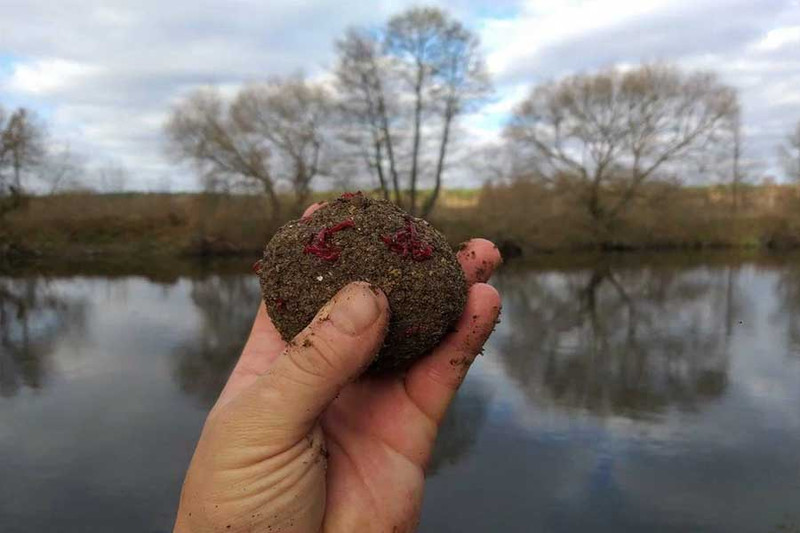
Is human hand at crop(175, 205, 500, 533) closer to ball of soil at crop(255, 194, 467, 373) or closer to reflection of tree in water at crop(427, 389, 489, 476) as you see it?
ball of soil at crop(255, 194, 467, 373)

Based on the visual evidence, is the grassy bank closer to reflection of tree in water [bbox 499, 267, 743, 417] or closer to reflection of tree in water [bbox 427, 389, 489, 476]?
reflection of tree in water [bbox 499, 267, 743, 417]

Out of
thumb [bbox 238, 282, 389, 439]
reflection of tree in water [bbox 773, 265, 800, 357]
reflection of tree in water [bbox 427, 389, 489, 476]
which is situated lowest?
reflection of tree in water [bbox 427, 389, 489, 476]

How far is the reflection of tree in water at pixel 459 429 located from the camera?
6.79 metres

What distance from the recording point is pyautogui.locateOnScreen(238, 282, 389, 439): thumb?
199cm

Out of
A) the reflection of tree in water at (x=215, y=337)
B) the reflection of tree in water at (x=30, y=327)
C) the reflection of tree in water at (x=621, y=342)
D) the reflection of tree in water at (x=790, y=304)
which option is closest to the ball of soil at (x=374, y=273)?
the reflection of tree in water at (x=621, y=342)

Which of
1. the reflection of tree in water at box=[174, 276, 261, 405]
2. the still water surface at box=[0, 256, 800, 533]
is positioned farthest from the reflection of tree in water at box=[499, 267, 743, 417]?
the reflection of tree in water at box=[174, 276, 261, 405]

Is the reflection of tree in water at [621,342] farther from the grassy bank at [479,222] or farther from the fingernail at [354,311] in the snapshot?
the grassy bank at [479,222]

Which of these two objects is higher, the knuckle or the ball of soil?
the ball of soil

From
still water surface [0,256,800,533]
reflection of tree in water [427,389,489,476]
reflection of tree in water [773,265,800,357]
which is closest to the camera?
still water surface [0,256,800,533]

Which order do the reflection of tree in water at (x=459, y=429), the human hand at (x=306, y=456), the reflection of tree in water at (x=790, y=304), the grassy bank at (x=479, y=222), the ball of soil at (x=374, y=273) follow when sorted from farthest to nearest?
the grassy bank at (x=479, y=222)
the reflection of tree in water at (x=790, y=304)
the reflection of tree in water at (x=459, y=429)
the ball of soil at (x=374, y=273)
the human hand at (x=306, y=456)

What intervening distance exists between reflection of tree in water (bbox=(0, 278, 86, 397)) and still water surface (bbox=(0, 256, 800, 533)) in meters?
0.07

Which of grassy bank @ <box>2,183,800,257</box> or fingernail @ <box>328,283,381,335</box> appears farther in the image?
A: grassy bank @ <box>2,183,800,257</box>

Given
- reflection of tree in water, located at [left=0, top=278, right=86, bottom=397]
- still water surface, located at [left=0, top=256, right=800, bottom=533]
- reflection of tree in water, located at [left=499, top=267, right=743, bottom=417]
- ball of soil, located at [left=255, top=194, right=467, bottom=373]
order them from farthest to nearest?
reflection of tree in water, located at [left=0, top=278, right=86, bottom=397]
reflection of tree in water, located at [left=499, top=267, right=743, bottom=417]
still water surface, located at [left=0, top=256, right=800, bottom=533]
ball of soil, located at [left=255, top=194, right=467, bottom=373]

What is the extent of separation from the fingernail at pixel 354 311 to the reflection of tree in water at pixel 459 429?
459 centimetres
